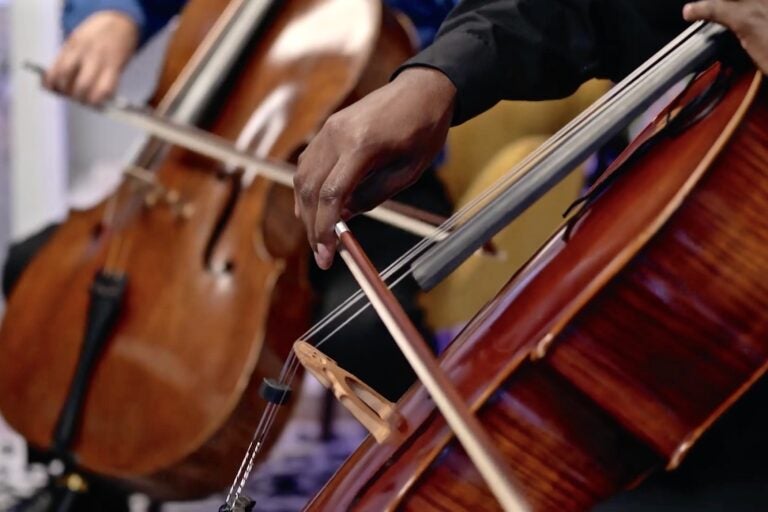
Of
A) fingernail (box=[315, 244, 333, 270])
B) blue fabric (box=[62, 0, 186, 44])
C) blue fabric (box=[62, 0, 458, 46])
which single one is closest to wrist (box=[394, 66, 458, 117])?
fingernail (box=[315, 244, 333, 270])

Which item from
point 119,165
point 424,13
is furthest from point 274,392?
point 119,165

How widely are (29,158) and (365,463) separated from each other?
1.55 meters

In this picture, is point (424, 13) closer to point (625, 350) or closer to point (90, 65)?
point (90, 65)

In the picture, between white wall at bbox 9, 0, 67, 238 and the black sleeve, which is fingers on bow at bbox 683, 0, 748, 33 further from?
white wall at bbox 9, 0, 67, 238

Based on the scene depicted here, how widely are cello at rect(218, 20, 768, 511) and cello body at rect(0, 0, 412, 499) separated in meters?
0.43

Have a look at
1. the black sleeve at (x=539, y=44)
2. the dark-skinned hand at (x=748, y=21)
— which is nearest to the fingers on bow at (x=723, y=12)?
the dark-skinned hand at (x=748, y=21)

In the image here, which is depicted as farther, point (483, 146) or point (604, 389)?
point (483, 146)

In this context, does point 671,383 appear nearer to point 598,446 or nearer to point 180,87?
point 598,446

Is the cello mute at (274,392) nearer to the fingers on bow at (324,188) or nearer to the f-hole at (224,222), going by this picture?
the fingers on bow at (324,188)

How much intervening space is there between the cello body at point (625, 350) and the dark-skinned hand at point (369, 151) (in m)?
0.11

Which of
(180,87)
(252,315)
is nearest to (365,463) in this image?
(252,315)

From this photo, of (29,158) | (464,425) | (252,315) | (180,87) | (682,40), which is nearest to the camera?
(464,425)

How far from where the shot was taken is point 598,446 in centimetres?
53

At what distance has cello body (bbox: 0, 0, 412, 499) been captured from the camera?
960 mm
